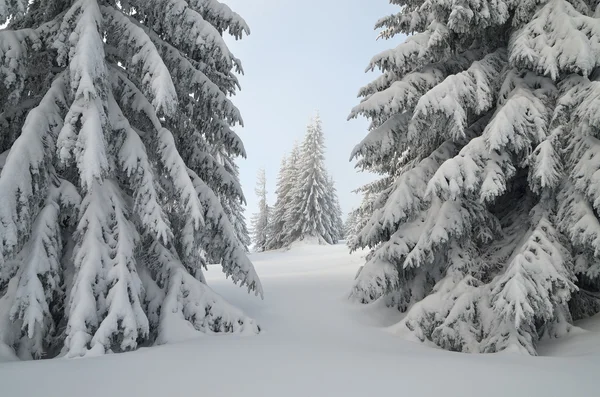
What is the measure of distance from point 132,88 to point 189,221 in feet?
8.87

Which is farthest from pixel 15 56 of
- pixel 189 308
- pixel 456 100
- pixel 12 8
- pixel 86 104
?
pixel 456 100

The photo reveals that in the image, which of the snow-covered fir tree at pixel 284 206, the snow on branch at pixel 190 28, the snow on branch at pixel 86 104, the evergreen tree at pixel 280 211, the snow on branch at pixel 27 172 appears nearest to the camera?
the snow on branch at pixel 27 172

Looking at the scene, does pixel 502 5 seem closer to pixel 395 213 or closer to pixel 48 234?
pixel 395 213

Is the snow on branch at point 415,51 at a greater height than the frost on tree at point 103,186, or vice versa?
the snow on branch at point 415,51

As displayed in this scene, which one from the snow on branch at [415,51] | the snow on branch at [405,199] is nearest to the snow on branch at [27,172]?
the snow on branch at [405,199]

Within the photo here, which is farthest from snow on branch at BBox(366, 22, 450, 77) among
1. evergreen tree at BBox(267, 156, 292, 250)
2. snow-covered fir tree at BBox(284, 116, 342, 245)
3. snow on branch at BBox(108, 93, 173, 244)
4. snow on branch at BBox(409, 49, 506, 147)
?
evergreen tree at BBox(267, 156, 292, 250)

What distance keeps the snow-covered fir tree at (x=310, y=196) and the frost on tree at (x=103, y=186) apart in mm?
26195

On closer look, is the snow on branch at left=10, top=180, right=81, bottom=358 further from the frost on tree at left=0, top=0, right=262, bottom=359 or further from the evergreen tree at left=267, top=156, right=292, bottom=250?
the evergreen tree at left=267, top=156, right=292, bottom=250

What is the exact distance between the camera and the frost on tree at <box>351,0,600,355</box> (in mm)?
5133

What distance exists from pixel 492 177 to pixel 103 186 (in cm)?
601

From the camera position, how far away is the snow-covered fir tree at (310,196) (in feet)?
109

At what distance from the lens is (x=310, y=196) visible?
3306 cm

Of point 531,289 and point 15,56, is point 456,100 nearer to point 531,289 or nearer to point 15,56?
point 531,289

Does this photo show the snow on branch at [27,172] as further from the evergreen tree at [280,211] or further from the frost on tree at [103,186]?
the evergreen tree at [280,211]
